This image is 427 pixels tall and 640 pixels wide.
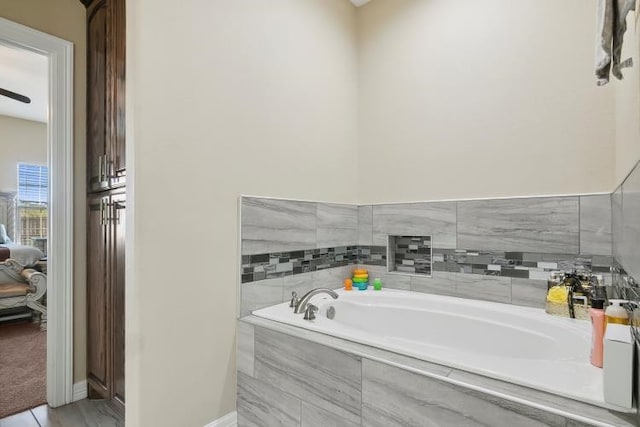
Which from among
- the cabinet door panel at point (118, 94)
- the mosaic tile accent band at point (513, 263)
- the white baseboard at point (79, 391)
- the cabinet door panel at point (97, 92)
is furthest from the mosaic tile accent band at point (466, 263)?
the white baseboard at point (79, 391)

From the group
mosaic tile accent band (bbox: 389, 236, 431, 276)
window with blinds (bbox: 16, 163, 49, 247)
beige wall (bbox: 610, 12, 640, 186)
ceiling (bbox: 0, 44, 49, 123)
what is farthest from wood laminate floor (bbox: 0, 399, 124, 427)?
window with blinds (bbox: 16, 163, 49, 247)

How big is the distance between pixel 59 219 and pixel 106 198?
1.46 feet

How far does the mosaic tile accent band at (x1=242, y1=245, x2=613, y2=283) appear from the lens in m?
1.85

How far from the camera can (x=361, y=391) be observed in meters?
1.31

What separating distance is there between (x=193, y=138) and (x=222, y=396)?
1.31 m

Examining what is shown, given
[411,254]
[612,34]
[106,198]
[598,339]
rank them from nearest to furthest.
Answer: [612,34]
[598,339]
[106,198]
[411,254]

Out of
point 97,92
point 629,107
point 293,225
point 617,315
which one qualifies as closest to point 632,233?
point 617,315

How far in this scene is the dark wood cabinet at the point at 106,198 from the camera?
1.85 meters

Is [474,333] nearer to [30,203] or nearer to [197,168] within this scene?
[197,168]

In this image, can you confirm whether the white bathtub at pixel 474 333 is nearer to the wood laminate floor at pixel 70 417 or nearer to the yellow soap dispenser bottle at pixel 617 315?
the yellow soap dispenser bottle at pixel 617 315

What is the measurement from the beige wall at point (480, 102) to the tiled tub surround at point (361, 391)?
1359mm

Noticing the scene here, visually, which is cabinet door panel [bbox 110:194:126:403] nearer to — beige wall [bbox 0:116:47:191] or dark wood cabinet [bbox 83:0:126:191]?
dark wood cabinet [bbox 83:0:126:191]

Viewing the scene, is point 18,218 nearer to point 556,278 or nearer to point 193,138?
point 193,138

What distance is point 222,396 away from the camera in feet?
5.67
